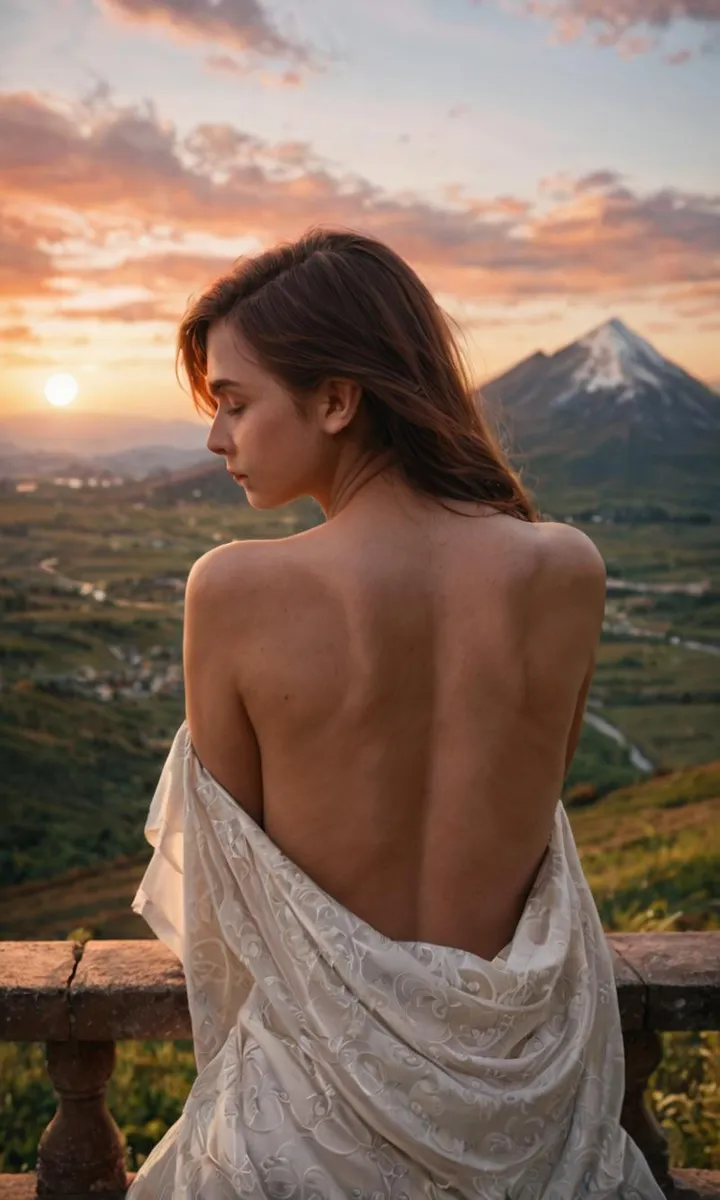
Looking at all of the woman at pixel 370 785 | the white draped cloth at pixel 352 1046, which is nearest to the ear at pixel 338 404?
the woman at pixel 370 785

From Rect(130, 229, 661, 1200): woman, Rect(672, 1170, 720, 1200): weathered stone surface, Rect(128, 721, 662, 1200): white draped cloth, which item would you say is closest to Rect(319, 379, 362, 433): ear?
Rect(130, 229, 661, 1200): woman

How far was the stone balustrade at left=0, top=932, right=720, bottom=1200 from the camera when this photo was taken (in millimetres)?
1491

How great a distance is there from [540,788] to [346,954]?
0.27m

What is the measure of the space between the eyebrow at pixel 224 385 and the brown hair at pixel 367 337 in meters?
0.04

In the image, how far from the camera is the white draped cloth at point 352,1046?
3.36ft

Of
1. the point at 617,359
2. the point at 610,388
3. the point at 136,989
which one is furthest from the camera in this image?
the point at 610,388

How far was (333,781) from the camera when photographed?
1054mm

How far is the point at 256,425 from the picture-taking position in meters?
1.13

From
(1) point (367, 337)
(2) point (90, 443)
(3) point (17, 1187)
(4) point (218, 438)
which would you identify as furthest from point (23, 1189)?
(2) point (90, 443)

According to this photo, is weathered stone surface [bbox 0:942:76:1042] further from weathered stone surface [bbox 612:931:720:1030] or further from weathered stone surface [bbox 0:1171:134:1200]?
weathered stone surface [bbox 612:931:720:1030]

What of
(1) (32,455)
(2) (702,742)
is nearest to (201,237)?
(1) (32,455)

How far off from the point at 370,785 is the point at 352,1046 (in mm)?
255

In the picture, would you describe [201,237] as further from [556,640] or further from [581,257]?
[556,640]

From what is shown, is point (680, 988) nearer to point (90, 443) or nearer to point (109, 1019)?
point (109, 1019)
